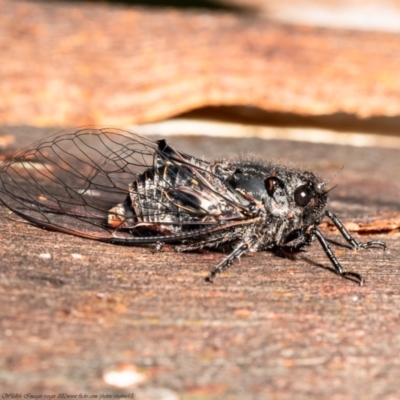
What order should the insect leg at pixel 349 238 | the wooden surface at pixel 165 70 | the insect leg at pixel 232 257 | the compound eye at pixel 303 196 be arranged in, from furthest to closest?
the wooden surface at pixel 165 70
the compound eye at pixel 303 196
the insect leg at pixel 349 238
the insect leg at pixel 232 257

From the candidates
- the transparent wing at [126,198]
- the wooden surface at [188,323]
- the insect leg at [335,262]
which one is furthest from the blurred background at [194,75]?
the wooden surface at [188,323]

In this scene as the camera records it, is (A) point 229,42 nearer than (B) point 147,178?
No

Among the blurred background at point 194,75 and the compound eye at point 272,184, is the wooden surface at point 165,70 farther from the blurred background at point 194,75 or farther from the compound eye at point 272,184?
the compound eye at point 272,184

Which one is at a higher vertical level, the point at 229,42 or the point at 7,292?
the point at 229,42

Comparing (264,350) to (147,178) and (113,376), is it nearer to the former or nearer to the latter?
(113,376)

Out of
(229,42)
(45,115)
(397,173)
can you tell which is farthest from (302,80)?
(45,115)

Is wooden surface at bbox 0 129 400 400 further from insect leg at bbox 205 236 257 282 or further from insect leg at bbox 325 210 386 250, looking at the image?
insect leg at bbox 325 210 386 250
